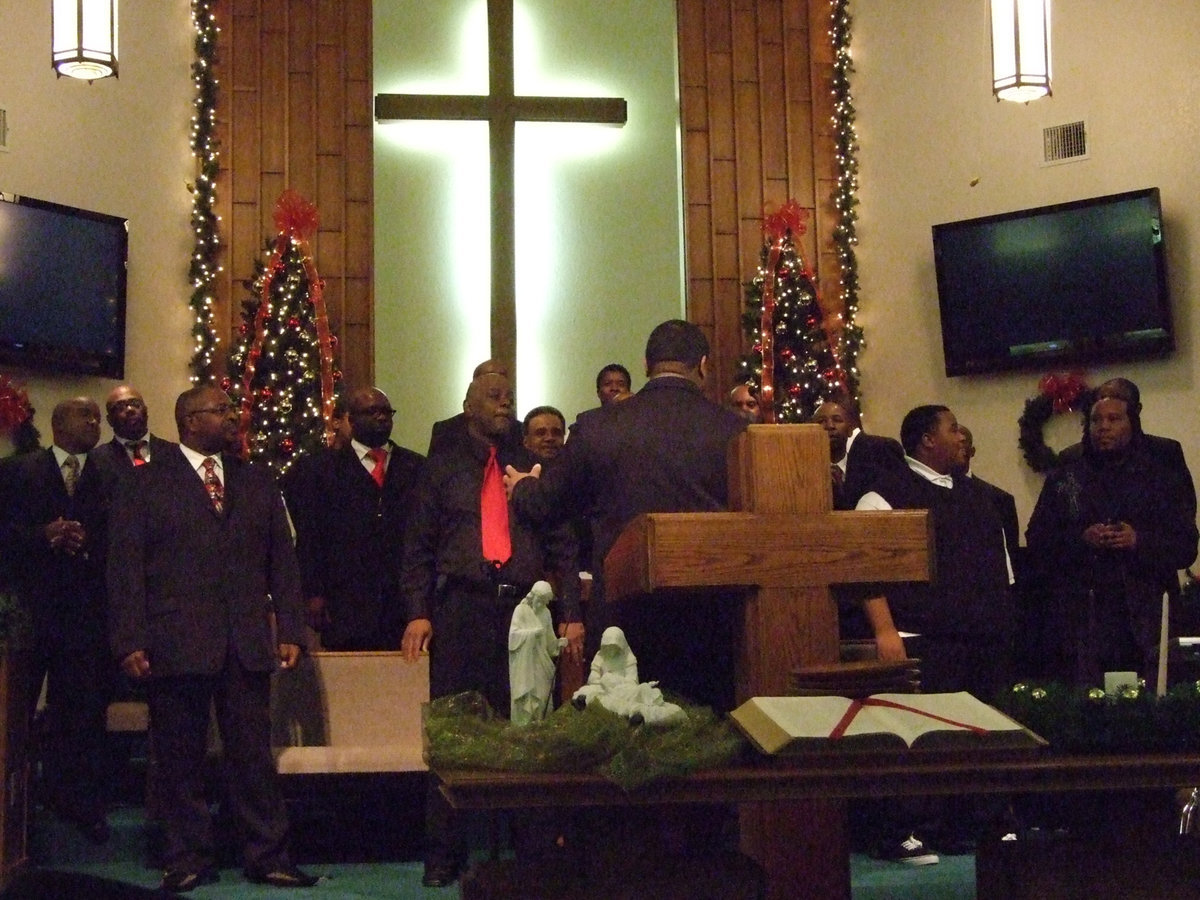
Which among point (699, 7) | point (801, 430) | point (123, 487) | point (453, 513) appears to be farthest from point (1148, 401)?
point (801, 430)

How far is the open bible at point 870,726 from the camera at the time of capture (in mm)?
2346

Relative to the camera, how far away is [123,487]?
510cm

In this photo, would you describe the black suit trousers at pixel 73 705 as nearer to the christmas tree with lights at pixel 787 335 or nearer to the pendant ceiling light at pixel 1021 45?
the christmas tree with lights at pixel 787 335

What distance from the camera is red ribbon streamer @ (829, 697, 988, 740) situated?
93.2 inches

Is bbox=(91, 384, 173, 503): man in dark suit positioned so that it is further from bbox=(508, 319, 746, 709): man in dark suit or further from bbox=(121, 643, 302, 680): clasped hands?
bbox=(508, 319, 746, 709): man in dark suit

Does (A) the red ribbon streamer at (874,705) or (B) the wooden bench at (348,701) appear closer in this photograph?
(A) the red ribbon streamer at (874,705)

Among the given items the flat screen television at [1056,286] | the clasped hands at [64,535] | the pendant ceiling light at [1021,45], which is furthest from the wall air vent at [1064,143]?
the clasped hands at [64,535]

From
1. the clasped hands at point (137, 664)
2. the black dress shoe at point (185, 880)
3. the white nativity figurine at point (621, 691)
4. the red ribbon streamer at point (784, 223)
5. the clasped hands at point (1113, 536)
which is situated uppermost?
the red ribbon streamer at point (784, 223)

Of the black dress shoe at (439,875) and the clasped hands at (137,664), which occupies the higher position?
the clasped hands at (137,664)

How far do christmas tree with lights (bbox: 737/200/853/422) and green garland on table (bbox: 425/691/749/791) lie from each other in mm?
6470

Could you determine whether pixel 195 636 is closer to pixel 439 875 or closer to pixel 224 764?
pixel 224 764

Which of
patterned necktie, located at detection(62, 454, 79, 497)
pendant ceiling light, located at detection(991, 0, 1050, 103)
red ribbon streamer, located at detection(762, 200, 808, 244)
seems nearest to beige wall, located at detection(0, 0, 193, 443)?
patterned necktie, located at detection(62, 454, 79, 497)

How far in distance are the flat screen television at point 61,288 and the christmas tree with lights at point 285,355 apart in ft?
2.17

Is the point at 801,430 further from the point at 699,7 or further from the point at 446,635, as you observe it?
the point at 699,7
